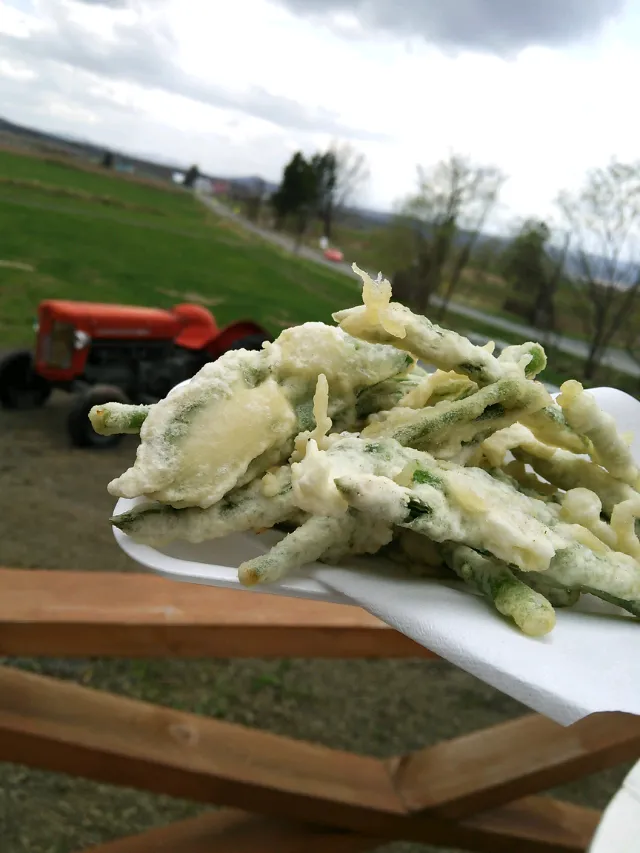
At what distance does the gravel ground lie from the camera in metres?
1.23

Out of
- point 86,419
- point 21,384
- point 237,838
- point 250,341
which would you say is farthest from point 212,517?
point 21,384

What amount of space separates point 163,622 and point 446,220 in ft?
6.87

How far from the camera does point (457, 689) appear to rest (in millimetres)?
1652

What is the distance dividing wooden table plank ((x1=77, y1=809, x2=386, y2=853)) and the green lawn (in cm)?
188

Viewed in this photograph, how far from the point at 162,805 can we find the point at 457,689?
0.69 m

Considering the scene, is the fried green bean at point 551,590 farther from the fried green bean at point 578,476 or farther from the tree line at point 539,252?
the tree line at point 539,252

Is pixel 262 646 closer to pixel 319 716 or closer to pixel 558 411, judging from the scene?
pixel 558 411

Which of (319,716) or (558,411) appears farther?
(319,716)

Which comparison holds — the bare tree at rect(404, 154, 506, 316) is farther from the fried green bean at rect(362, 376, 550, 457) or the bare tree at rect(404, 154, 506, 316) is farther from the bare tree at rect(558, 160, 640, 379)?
the fried green bean at rect(362, 376, 550, 457)

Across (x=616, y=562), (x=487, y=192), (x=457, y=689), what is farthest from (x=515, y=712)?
(x=487, y=192)

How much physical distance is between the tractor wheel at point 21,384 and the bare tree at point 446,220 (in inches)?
53.7

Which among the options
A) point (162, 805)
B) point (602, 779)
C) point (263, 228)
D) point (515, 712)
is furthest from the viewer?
point (263, 228)

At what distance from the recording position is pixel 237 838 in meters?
0.90

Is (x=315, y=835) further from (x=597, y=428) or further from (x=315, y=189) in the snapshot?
(x=315, y=189)
